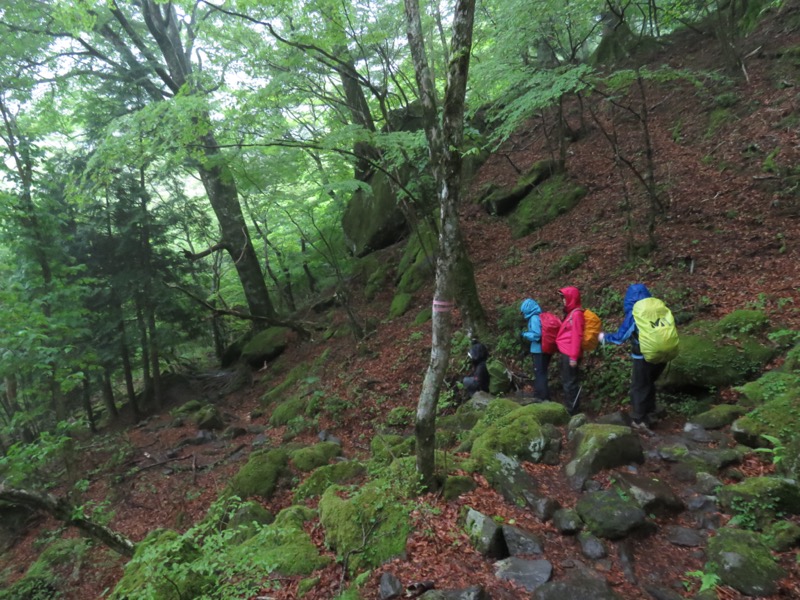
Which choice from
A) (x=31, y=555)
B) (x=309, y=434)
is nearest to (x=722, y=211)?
(x=309, y=434)

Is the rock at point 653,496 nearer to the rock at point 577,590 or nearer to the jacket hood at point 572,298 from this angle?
the rock at point 577,590

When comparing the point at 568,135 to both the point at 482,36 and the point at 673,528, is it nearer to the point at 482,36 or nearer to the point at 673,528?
the point at 482,36

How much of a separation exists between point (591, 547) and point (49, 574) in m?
8.03

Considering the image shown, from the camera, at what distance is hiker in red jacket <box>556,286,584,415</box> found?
6387 mm

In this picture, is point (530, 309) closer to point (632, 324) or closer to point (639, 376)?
point (632, 324)

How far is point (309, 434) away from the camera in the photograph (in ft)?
30.2

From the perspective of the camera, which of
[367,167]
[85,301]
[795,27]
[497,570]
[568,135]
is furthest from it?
[367,167]

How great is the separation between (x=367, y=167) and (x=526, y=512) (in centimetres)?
1575

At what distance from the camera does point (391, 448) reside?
621cm

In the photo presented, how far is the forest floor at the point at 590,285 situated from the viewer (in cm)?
371

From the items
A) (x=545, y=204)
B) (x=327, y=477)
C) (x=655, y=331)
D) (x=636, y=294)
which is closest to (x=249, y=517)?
(x=327, y=477)

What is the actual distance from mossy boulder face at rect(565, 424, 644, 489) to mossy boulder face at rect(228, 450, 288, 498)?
4.59m

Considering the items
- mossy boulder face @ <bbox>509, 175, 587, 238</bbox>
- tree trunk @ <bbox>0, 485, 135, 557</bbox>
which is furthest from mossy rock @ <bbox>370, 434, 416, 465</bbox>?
mossy boulder face @ <bbox>509, 175, 587, 238</bbox>

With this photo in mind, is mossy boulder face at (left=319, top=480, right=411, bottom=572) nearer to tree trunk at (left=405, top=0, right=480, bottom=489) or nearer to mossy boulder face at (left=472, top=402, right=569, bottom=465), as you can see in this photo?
tree trunk at (left=405, top=0, right=480, bottom=489)
